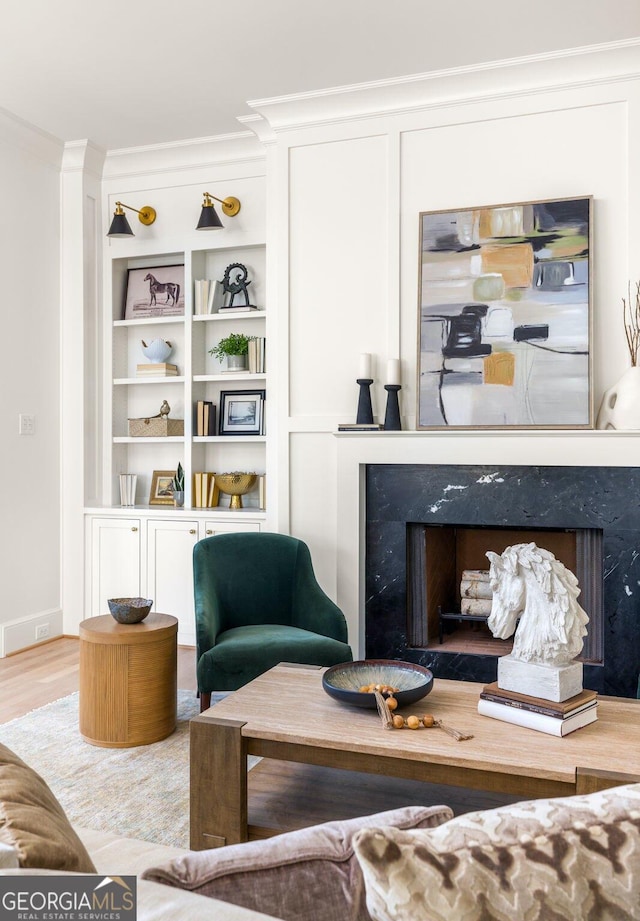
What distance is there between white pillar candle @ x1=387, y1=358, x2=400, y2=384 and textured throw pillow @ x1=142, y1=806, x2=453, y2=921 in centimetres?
301

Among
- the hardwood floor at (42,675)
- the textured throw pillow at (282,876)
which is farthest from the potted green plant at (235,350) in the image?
the textured throw pillow at (282,876)

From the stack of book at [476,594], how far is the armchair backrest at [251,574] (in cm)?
82

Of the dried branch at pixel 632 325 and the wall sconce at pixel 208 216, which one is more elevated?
the wall sconce at pixel 208 216

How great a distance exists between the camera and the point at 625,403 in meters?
3.32

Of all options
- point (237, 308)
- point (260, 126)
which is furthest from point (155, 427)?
point (260, 126)

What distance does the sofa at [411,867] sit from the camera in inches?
24.6

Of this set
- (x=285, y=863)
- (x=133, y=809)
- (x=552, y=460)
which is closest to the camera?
(x=285, y=863)

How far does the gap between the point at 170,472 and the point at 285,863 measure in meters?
4.17

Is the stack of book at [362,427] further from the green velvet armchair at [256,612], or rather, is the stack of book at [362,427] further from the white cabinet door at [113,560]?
the white cabinet door at [113,560]

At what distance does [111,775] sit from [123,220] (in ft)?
10.3

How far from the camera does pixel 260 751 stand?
6.48 ft

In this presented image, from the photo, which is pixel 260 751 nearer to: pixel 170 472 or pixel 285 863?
pixel 285 863

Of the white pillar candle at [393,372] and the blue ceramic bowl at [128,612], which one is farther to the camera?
the white pillar candle at [393,372]

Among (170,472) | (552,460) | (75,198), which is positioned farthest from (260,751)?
(75,198)
